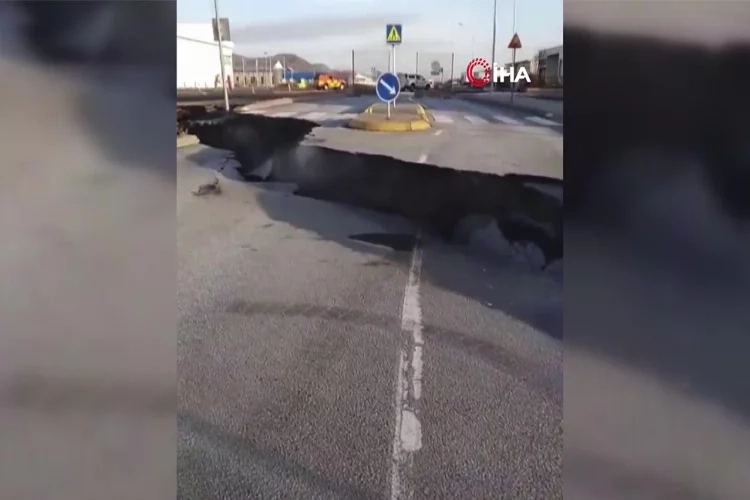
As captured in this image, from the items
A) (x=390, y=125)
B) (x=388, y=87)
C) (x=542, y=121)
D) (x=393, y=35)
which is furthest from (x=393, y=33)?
(x=542, y=121)

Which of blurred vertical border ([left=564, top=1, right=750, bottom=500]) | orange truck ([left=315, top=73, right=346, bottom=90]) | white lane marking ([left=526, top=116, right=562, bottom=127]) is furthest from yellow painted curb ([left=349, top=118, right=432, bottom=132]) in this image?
blurred vertical border ([left=564, top=1, right=750, bottom=500])

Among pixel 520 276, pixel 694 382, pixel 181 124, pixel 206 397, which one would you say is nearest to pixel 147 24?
pixel 181 124

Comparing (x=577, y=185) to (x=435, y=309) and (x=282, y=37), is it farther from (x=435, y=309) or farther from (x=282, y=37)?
(x=282, y=37)

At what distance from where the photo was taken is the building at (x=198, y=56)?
1156 mm

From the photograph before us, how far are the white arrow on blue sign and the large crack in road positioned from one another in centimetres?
17

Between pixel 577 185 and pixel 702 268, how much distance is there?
0.25 metres

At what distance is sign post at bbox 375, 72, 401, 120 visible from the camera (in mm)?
1255

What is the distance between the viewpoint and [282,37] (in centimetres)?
122

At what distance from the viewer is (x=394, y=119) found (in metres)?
1.35

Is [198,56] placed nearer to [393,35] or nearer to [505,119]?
[393,35]

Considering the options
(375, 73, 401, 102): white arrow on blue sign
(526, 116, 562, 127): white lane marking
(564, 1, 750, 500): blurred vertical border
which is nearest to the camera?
(564, 1, 750, 500): blurred vertical border
